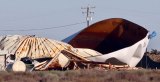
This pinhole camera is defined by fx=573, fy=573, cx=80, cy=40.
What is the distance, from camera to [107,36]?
211ft

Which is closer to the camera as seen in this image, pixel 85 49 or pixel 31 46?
pixel 31 46

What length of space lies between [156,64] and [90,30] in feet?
38.3

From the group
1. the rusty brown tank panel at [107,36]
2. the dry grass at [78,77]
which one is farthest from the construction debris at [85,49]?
the dry grass at [78,77]

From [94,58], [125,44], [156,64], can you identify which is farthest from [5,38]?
[156,64]

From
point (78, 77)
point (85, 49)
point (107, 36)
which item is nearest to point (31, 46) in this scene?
point (85, 49)

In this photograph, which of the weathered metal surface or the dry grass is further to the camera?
the weathered metal surface

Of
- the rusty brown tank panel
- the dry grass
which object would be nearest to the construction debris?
the rusty brown tank panel

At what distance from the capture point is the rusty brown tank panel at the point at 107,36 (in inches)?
2445

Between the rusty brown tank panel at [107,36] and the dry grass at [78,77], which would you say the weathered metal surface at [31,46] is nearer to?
the rusty brown tank panel at [107,36]

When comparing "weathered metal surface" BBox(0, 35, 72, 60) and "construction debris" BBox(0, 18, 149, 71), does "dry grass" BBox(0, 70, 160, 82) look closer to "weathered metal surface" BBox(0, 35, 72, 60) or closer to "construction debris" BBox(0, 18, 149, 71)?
"construction debris" BBox(0, 18, 149, 71)

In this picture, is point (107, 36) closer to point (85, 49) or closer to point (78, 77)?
point (85, 49)

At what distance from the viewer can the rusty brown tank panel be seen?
2445 inches

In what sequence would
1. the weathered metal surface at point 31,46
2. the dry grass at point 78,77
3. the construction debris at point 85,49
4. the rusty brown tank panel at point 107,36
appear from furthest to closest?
the rusty brown tank panel at point 107,36 < the weathered metal surface at point 31,46 < the construction debris at point 85,49 < the dry grass at point 78,77

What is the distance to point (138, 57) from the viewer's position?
59312 mm
